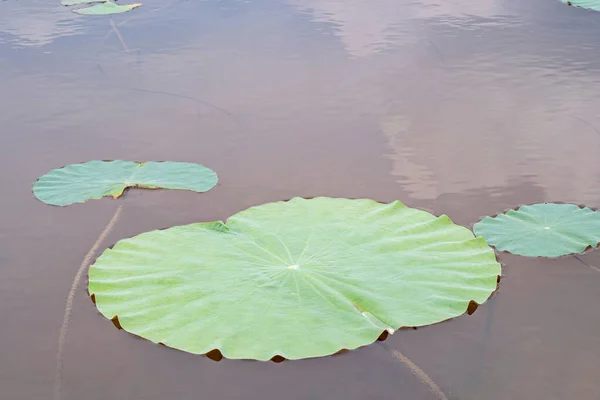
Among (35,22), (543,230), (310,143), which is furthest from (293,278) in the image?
(35,22)

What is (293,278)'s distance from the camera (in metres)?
1.40

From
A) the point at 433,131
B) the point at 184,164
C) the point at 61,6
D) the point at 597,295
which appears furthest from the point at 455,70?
the point at 61,6

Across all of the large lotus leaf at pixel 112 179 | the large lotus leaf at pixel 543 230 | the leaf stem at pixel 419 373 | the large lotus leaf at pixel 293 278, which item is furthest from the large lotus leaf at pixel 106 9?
the leaf stem at pixel 419 373

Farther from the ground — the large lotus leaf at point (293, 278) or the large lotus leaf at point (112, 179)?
the large lotus leaf at point (293, 278)

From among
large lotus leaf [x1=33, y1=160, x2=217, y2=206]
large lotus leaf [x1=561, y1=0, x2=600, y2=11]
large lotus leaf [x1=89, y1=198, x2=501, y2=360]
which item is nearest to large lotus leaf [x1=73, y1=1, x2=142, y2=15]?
large lotus leaf [x1=33, y1=160, x2=217, y2=206]

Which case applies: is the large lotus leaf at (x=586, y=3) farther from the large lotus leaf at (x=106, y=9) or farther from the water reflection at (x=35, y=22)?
the water reflection at (x=35, y=22)

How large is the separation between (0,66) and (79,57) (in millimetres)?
304

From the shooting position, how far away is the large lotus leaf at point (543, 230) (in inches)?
60.8

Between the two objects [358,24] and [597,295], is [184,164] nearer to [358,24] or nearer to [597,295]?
[597,295]

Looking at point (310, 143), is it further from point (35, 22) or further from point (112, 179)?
point (35, 22)

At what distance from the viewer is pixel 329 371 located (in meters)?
1.21

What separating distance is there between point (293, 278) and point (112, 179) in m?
0.74

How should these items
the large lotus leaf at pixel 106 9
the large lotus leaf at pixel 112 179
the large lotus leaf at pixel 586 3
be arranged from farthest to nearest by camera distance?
the large lotus leaf at pixel 106 9, the large lotus leaf at pixel 586 3, the large lotus leaf at pixel 112 179

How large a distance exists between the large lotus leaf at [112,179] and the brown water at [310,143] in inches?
1.4
